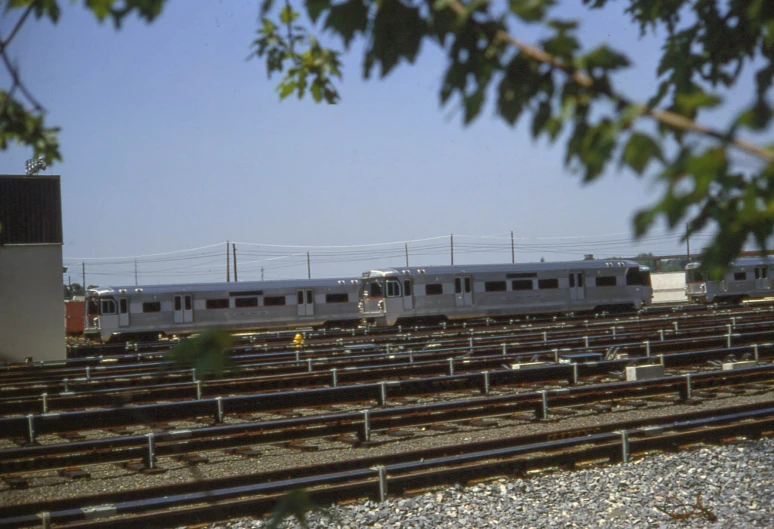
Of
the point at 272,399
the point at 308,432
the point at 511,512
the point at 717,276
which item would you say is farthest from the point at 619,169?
the point at 272,399

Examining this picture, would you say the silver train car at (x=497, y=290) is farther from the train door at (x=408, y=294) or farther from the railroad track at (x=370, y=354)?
the railroad track at (x=370, y=354)

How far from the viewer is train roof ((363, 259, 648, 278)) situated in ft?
120

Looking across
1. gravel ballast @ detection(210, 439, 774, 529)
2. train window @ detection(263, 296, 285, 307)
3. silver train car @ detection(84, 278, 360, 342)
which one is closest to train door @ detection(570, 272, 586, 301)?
silver train car @ detection(84, 278, 360, 342)

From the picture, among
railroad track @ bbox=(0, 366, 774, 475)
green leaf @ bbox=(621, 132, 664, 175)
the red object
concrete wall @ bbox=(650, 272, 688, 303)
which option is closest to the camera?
green leaf @ bbox=(621, 132, 664, 175)

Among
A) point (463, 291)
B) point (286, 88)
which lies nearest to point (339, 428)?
point (286, 88)

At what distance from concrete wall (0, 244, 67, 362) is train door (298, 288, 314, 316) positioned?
40.9ft

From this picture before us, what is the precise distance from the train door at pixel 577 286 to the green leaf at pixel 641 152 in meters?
38.9

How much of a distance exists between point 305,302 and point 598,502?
100 ft

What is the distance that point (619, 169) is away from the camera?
174cm

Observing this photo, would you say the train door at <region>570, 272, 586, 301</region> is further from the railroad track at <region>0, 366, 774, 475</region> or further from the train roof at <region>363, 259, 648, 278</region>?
the railroad track at <region>0, 366, 774, 475</region>

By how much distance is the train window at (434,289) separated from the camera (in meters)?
36.7

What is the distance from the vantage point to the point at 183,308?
35.2 metres

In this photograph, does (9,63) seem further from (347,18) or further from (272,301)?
(272,301)

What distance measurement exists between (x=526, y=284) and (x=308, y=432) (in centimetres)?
2860
